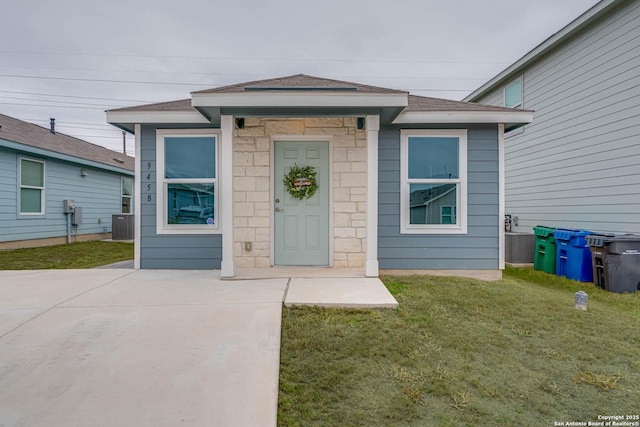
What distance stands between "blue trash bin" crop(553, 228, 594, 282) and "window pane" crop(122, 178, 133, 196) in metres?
13.4

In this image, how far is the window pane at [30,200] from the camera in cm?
816

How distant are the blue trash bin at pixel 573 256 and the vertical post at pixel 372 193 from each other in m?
3.23

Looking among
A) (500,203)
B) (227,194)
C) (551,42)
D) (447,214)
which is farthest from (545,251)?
(227,194)

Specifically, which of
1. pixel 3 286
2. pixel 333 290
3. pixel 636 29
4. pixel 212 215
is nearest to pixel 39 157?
pixel 3 286

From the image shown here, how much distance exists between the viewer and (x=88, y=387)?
178cm

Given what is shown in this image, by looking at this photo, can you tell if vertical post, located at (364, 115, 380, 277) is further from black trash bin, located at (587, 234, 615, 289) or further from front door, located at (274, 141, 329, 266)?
black trash bin, located at (587, 234, 615, 289)

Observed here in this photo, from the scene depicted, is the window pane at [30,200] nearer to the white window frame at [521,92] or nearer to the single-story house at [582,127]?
the single-story house at [582,127]

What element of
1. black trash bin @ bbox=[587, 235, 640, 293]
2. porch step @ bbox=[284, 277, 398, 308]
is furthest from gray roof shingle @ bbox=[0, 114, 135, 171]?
black trash bin @ bbox=[587, 235, 640, 293]

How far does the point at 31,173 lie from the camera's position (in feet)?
27.6

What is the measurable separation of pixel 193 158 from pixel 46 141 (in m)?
7.51

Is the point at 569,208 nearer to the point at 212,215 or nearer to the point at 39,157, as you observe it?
the point at 212,215

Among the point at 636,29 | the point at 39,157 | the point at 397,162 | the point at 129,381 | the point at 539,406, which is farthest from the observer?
the point at 39,157

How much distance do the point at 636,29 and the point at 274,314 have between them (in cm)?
688

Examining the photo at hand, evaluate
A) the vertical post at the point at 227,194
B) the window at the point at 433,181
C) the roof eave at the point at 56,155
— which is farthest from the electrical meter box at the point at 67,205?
the window at the point at 433,181
